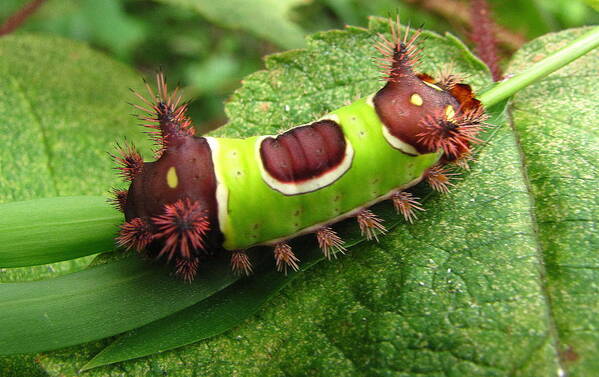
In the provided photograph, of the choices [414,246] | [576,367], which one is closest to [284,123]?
[414,246]

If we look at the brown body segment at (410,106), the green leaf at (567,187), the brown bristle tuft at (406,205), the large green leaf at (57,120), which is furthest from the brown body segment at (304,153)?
the large green leaf at (57,120)

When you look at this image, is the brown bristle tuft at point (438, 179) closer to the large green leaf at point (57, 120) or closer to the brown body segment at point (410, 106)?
the brown body segment at point (410, 106)

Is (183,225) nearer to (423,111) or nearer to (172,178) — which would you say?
(172,178)

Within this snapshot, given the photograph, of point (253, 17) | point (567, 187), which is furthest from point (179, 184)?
point (253, 17)

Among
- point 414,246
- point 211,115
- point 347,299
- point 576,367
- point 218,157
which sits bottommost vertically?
point 576,367

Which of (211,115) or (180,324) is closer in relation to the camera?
(180,324)

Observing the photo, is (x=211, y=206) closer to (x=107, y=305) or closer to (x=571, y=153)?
(x=107, y=305)

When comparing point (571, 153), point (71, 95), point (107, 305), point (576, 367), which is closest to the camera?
point (576, 367)
